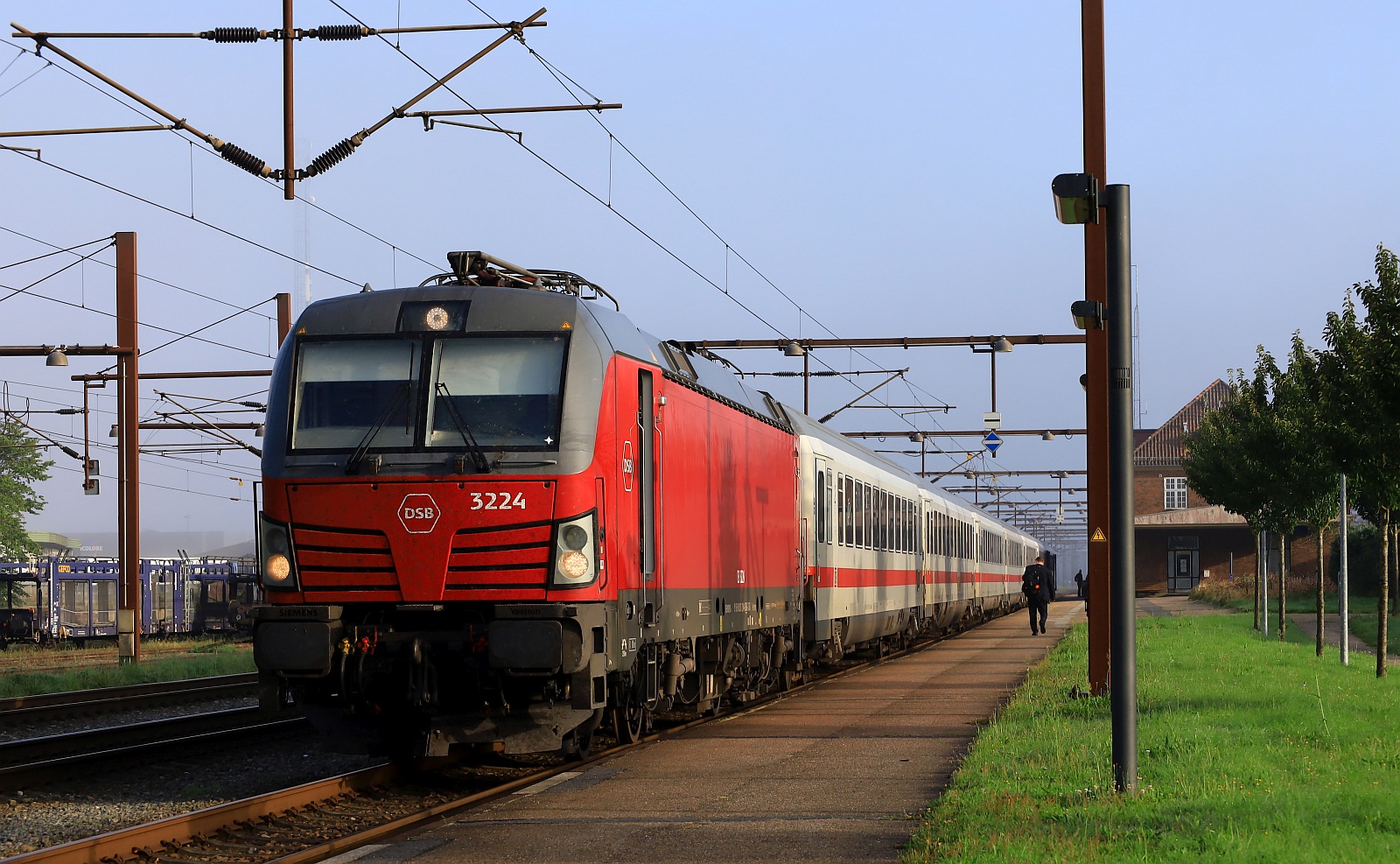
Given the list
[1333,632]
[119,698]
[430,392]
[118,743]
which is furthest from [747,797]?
[1333,632]

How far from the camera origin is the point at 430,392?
430 inches

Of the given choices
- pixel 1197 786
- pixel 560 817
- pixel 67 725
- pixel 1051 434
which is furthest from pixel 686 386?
pixel 1051 434

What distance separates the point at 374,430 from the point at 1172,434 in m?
77.9

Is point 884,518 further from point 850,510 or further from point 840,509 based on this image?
point 840,509

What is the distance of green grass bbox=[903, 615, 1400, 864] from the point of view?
7.62m

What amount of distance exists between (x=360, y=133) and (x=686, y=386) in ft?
14.1

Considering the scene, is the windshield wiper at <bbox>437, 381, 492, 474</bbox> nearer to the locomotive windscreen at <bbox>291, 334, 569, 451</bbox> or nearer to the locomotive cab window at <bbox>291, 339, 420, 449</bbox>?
the locomotive windscreen at <bbox>291, 334, 569, 451</bbox>

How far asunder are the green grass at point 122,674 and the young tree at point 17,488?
50.3m

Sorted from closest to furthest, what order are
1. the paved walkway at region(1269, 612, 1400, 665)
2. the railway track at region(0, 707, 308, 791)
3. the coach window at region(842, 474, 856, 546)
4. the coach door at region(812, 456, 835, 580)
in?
the railway track at region(0, 707, 308, 791), the coach door at region(812, 456, 835, 580), the coach window at region(842, 474, 856, 546), the paved walkway at region(1269, 612, 1400, 665)

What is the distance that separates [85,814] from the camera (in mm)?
10320

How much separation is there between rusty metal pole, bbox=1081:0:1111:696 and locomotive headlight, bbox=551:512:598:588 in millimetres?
6965

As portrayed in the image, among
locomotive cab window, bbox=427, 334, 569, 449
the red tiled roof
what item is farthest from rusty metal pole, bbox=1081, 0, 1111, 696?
the red tiled roof

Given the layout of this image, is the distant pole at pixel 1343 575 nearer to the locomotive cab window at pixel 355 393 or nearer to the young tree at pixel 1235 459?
the young tree at pixel 1235 459

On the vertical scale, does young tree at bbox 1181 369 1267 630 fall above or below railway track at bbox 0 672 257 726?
above
